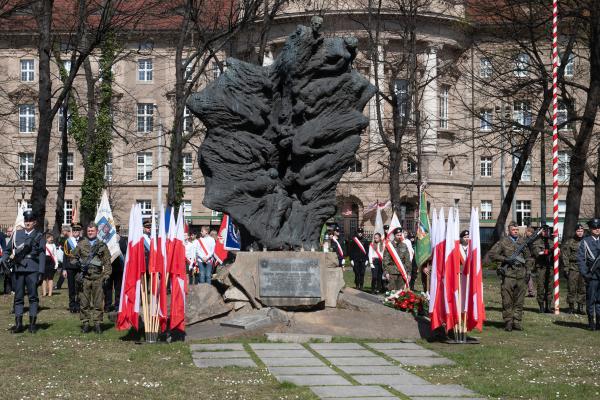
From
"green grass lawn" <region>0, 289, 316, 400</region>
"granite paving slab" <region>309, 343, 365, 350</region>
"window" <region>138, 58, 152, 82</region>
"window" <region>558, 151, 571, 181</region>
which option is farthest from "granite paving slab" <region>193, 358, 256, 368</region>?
"window" <region>138, 58, 152, 82</region>

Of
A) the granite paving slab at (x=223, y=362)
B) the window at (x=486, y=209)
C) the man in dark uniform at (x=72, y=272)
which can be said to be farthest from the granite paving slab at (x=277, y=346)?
the window at (x=486, y=209)

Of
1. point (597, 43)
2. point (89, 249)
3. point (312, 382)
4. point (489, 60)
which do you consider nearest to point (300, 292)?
point (89, 249)

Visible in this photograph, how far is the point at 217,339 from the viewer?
41.5 ft

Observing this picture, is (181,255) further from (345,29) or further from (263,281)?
(345,29)

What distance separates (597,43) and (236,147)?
1409cm

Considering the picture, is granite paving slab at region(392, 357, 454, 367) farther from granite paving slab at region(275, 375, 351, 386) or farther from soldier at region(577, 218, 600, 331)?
soldier at region(577, 218, 600, 331)

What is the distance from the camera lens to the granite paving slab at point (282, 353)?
11.3 m

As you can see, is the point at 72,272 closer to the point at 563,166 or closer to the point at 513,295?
the point at 513,295

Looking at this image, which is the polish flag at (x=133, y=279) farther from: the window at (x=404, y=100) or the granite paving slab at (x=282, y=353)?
the window at (x=404, y=100)

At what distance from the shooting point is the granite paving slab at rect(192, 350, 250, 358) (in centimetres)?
1130

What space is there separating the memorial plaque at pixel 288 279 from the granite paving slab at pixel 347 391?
179 inches

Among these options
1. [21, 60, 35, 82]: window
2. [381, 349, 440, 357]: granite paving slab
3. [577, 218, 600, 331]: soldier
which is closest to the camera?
[381, 349, 440, 357]: granite paving slab

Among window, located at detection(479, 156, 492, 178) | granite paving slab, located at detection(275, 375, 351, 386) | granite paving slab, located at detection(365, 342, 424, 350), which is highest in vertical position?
window, located at detection(479, 156, 492, 178)

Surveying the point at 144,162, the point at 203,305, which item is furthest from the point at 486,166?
the point at 203,305
